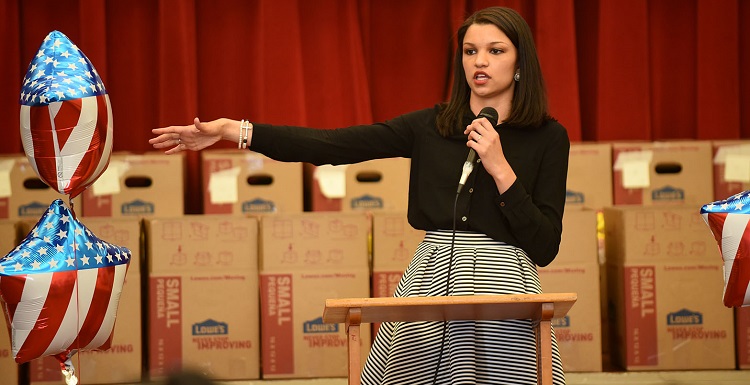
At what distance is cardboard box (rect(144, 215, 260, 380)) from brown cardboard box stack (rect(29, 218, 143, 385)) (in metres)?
0.05

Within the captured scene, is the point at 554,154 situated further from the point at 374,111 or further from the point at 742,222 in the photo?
the point at 374,111

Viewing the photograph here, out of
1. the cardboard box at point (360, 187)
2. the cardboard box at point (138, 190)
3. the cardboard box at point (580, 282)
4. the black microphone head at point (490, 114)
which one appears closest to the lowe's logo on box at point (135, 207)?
the cardboard box at point (138, 190)

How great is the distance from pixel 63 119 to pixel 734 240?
4.23 ft

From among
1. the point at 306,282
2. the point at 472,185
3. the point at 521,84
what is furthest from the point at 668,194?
the point at 472,185

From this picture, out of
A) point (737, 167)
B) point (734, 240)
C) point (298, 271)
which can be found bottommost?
point (298, 271)

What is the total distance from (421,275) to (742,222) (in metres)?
0.62

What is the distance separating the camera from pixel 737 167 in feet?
12.0

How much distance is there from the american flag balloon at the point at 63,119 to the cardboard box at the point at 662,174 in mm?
2211

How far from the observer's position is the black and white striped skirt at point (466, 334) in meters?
1.86

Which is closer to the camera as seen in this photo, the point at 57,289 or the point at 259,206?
the point at 57,289

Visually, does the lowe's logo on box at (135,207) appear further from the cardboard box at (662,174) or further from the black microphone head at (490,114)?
the black microphone head at (490,114)

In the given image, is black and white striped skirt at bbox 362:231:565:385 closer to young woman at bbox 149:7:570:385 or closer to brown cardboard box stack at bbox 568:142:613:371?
young woman at bbox 149:7:570:385

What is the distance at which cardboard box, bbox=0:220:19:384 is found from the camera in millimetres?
3363

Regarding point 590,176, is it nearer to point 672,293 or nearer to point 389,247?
point 672,293
